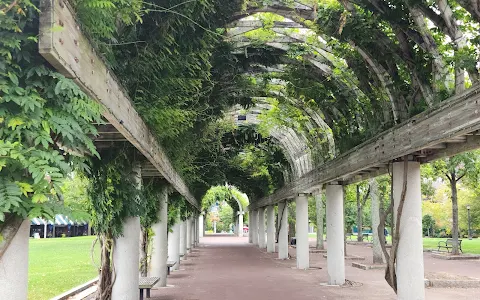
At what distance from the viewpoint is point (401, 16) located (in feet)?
24.4

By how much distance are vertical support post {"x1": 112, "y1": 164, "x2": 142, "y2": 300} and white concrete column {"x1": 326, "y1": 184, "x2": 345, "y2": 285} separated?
23.2 ft

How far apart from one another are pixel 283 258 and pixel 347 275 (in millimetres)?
7923

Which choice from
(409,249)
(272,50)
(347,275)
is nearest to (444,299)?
(409,249)

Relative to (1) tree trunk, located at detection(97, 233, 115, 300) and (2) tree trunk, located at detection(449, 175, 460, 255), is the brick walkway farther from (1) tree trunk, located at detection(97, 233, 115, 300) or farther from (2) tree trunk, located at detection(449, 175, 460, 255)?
(2) tree trunk, located at detection(449, 175, 460, 255)

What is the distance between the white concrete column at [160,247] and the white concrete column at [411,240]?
7.09 meters

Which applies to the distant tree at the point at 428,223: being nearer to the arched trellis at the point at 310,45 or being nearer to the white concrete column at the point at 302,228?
the white concrete column at the point at 302,228

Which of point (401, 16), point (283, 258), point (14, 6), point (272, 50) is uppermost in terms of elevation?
point (272, 50)

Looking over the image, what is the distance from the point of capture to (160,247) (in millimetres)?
14117

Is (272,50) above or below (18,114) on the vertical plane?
above

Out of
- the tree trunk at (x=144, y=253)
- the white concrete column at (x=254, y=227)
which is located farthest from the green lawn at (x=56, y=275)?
the white concrete column at (x=254, y=227)

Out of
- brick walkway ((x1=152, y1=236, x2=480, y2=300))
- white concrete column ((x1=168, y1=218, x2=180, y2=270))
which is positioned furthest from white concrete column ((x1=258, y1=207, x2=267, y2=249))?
white concrete column ((x1=168, y1=218, x2=180, y2=270))

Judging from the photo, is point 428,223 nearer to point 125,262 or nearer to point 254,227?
point 254,227

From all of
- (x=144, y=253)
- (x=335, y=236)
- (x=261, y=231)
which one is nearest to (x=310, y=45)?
(x=335, y=236)

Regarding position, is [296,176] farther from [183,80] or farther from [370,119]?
[183,80]
